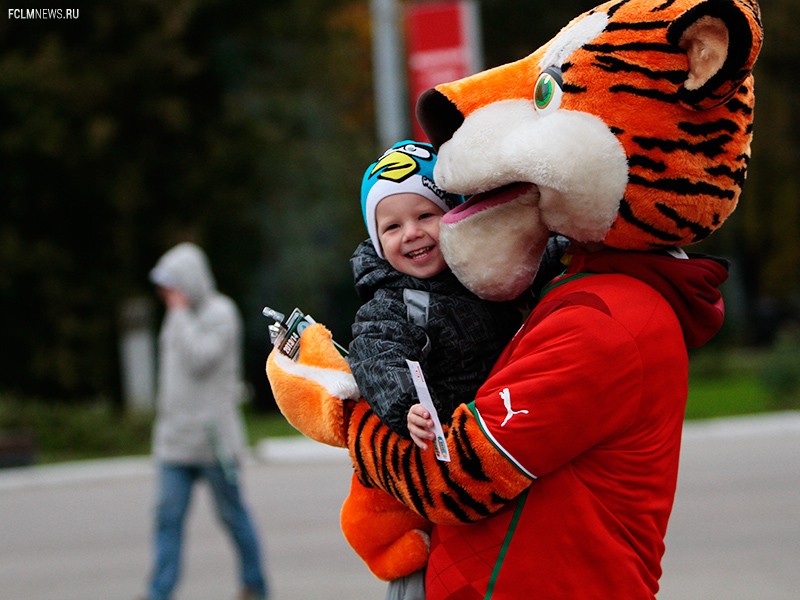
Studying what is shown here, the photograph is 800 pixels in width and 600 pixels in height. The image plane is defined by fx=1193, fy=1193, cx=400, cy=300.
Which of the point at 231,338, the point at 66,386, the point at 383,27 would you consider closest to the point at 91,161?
the point at 66,386

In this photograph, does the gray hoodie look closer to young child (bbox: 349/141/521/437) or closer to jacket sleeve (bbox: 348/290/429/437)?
young child (bbox: 349/141/521/437)

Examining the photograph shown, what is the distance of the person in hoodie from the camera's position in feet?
21.1

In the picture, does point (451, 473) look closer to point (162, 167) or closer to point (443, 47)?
point (443, 47)

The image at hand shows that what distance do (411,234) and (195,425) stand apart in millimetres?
4278

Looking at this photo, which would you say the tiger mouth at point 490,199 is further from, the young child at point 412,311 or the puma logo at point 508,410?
the puma logo at point 508,410

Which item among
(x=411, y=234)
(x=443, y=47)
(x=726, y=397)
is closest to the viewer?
(x=411, y=234)

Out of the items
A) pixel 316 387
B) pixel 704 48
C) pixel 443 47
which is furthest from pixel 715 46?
pixel 443 47

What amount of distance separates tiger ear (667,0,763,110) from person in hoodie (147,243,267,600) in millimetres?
4778

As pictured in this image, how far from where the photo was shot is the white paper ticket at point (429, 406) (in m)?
2.17

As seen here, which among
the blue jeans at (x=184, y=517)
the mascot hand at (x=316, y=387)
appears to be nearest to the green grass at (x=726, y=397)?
the blue jeans at (x=184, y=517)

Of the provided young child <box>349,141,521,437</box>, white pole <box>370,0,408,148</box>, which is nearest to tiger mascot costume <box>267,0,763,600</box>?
young child <box>349,141,521,437</box>

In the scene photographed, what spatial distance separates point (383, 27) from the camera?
14.9 m

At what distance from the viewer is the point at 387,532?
97.7 inches

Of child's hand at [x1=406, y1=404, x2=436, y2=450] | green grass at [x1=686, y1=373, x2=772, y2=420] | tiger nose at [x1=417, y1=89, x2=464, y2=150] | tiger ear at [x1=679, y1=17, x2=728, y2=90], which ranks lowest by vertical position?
green grass at [x1=686, y1=373, x2=772, y2=420]
